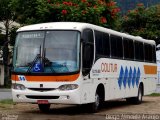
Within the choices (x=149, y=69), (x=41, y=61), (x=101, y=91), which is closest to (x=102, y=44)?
(x=101, y=91)

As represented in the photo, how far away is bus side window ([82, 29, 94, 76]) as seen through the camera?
16.5m

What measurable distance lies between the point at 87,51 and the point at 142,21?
40025 millimetres

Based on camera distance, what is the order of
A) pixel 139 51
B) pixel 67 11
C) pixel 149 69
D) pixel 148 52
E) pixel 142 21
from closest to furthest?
1. pixel 139 51
2. pixel 148 52
3. pixel 149 69
4. pixel 67 11
5. pixel 142 21

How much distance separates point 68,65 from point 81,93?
99 centimetres

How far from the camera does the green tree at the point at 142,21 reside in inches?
2141

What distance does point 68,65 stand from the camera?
639 inches

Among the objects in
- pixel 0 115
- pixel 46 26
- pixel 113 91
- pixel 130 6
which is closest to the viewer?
pixel 0 115

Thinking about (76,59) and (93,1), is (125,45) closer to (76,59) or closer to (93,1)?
(76,59)

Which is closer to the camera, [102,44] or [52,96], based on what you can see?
[52,96]

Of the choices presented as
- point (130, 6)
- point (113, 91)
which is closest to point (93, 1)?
point (113, 91)

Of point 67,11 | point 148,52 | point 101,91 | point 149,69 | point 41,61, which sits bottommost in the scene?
point 101,91

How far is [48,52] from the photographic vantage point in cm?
1652

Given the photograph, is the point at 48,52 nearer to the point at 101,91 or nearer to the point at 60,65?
the point at 60,65

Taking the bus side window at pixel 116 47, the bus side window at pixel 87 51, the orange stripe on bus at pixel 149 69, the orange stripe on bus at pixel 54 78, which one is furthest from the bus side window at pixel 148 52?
the orange stripe on bus at pixel 54 78
